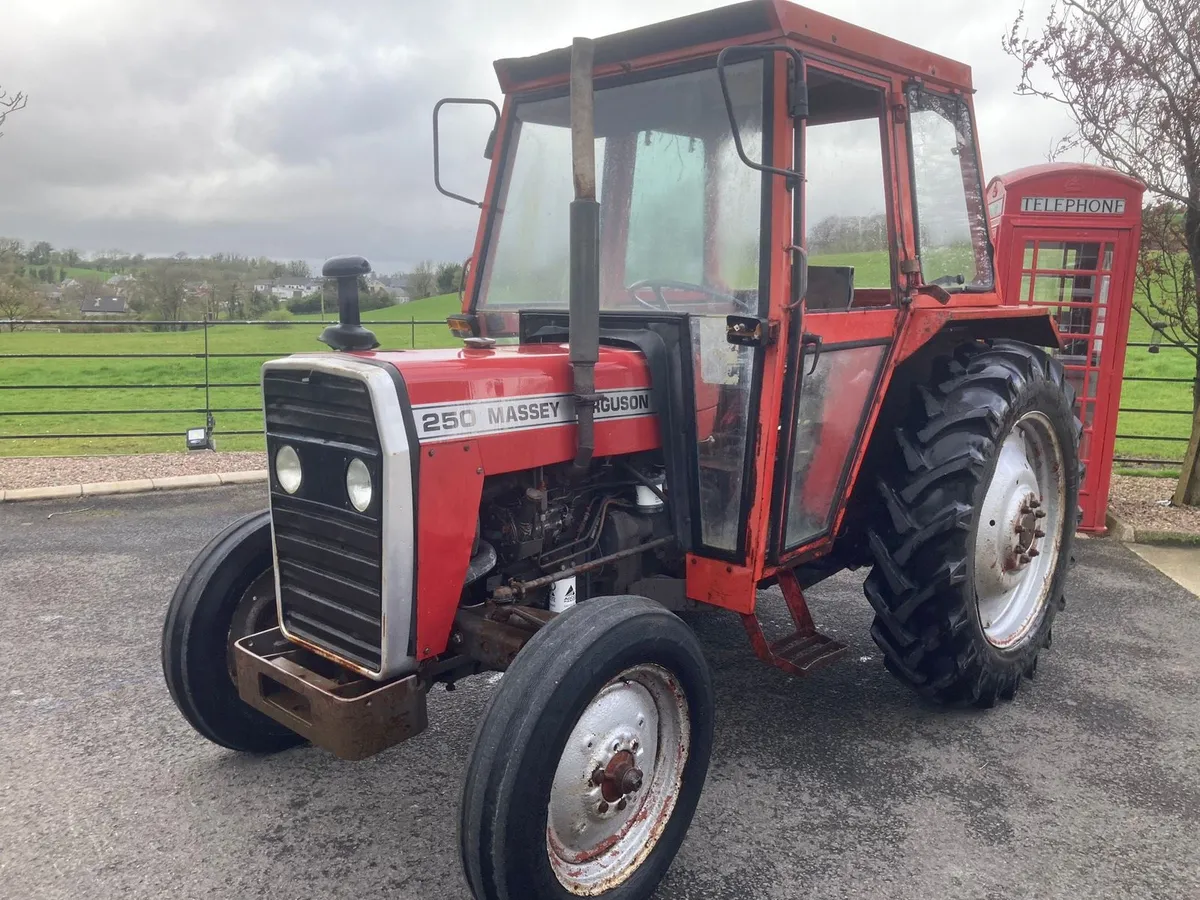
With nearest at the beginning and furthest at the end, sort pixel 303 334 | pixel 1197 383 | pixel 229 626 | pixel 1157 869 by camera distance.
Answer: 1. pixel 1157 869
2. pixel 229 626
3. pixel 1197 383
4. pixel 303 334

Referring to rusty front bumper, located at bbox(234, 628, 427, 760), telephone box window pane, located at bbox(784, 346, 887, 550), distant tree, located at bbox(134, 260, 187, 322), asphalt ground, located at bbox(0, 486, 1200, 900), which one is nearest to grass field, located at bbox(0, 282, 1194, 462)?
distant tree, located at bbox(134, 260, 187, 322)

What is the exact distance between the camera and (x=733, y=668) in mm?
3885

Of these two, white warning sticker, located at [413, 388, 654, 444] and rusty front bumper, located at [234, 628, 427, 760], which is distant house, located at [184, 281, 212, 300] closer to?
rusty front bumper, located at [234, 628, 427, 760]

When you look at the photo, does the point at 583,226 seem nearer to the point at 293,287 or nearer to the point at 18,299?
the point at 293,287

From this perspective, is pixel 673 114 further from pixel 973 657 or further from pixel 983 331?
pixel 973 657

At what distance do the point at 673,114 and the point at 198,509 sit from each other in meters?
4.83

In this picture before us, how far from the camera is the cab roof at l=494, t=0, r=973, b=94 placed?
2715mm

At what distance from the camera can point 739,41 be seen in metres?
2.79

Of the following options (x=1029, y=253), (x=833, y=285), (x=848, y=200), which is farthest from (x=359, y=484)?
(x=1029, y=253)

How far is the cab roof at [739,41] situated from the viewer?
2.71 metres

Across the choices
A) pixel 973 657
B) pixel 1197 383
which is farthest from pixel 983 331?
pixel 1197 383

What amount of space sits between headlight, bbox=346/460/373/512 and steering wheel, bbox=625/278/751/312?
3.68ft

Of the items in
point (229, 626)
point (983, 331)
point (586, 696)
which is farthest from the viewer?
point (983, 331)

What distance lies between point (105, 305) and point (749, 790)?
588 inches
